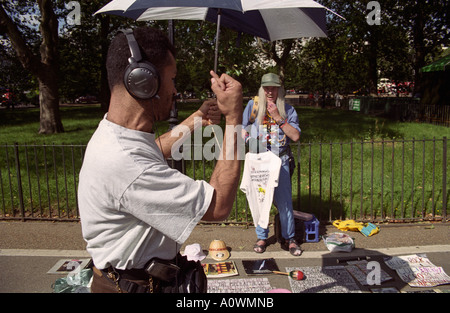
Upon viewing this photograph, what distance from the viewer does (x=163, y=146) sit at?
2.51 m

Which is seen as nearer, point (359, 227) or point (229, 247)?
point (229, 247)

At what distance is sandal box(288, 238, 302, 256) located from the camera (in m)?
4.98

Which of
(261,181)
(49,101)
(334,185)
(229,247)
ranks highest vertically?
(49,101)

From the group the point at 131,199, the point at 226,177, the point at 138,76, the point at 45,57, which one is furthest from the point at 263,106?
the point at 45,57

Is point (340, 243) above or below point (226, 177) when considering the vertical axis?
below

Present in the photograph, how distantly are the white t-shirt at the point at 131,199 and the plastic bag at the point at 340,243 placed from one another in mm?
3756

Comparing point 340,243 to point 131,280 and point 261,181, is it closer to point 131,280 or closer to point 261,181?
point 261,181

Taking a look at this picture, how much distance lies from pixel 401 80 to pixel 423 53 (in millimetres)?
14645

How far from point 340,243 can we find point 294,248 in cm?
62

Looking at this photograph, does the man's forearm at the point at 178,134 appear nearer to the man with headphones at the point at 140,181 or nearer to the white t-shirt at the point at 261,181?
the man with headphones at the point at 140,181

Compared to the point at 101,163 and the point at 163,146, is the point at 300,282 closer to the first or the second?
the point at 163,146

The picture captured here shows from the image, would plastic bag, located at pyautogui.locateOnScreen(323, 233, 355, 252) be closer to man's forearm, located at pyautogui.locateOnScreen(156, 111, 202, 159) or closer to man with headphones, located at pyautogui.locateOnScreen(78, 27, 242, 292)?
man's forearm, located at pyautogui.locateOnScreen(156, 111, 202, 159)


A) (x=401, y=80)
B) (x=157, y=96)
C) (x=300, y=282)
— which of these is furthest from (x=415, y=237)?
(x=401, y=80)

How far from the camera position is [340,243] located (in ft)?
16.7
